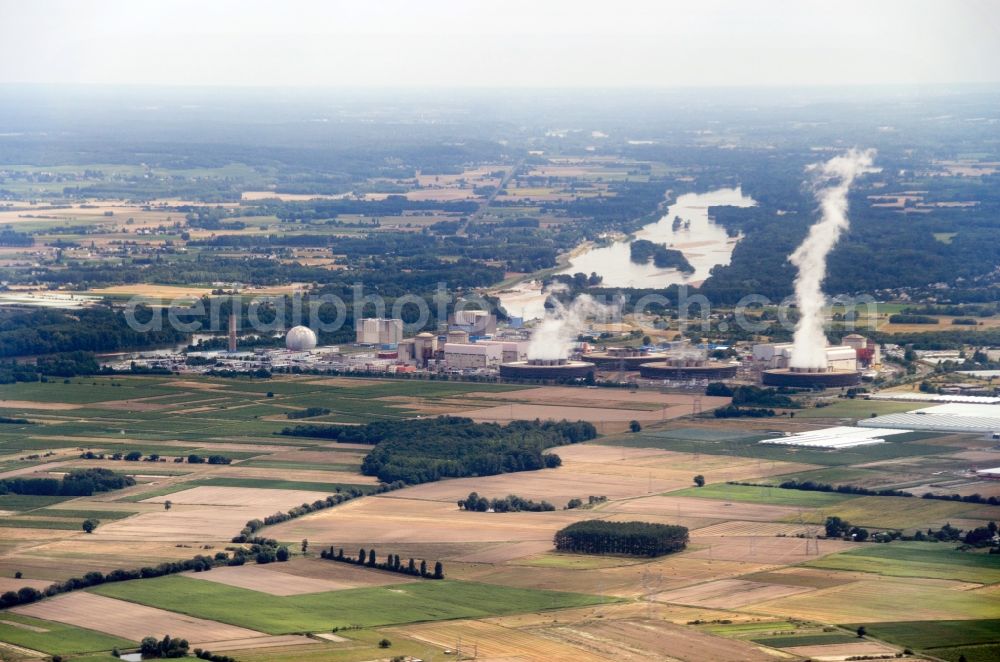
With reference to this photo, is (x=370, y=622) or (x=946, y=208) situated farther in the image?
(x=946, y=208)

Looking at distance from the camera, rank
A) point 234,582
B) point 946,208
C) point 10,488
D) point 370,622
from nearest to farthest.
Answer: point 370,622
point 234,582
point 10,488
point 946,208

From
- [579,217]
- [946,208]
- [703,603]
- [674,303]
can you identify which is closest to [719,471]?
[703,603]

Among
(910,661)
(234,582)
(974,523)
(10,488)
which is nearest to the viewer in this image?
(910,661)

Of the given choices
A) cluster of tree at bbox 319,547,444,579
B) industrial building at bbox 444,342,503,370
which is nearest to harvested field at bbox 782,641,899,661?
cluster of tree at bbox 319,547,444,579

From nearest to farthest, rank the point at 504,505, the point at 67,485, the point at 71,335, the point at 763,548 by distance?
the point at 763,548 < the point at 504,505 < the point at 67,485 < the point at 71,335

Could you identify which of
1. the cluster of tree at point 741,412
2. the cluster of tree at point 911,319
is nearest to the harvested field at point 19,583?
the cluster of tree at point 741,412

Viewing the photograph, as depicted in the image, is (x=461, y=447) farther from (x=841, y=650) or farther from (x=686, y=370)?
(x=841, y=650)

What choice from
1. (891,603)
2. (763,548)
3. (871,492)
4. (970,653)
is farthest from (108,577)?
(871,492)

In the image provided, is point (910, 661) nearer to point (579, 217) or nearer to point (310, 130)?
point (579, 217)
